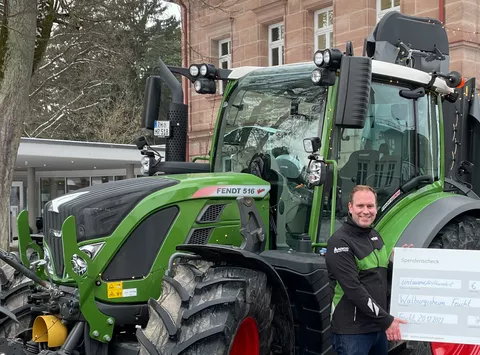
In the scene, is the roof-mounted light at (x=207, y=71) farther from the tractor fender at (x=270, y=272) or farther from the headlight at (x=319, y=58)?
the tractor fender at (x=270, y=272)

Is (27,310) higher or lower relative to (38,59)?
lower

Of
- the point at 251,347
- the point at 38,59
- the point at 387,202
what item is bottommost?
the point at 251,347

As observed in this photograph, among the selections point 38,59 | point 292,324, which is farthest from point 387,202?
point 38,59

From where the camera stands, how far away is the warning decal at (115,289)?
393 cm

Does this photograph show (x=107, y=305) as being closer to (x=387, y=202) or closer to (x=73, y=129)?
(x=387, y=202)

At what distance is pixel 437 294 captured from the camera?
3.66m

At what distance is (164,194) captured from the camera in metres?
4.15

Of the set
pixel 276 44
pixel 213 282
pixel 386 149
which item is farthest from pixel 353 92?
pixel 276 44

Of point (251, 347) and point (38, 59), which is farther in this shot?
point (38, 59)

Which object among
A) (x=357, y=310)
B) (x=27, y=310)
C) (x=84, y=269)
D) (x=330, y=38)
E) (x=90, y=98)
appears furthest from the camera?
(x=90, y=98)

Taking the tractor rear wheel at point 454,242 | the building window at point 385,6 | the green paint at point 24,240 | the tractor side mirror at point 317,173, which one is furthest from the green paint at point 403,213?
the building window at point 385,6

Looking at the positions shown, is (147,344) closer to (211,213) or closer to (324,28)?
(211,213)

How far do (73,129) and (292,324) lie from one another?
28.5 metres

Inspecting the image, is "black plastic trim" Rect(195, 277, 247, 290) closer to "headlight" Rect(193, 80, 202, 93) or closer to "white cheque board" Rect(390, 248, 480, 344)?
"white cheque board" Rect(390, 248, 480, 344)
